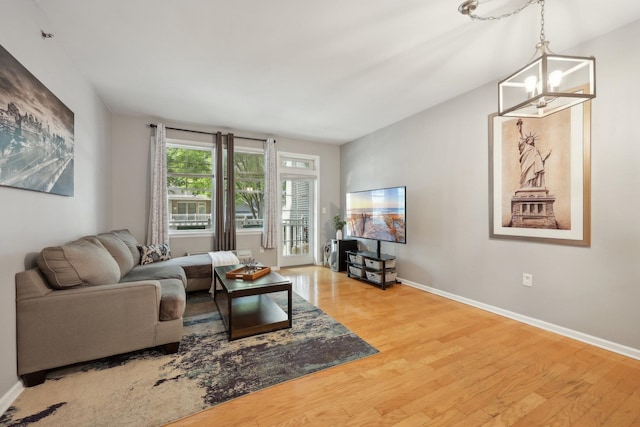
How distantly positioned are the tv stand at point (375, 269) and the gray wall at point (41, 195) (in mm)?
3493

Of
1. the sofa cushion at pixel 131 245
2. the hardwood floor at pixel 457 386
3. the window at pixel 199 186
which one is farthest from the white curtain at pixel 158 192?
the hardwood floor at pixel 457 386

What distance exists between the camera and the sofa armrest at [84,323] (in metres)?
1.66

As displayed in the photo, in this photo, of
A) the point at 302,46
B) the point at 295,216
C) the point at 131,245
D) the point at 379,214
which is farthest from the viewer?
the point at 295,216

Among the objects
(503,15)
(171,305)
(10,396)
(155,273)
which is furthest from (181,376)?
(503,15)

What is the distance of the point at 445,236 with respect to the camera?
11.4 feet

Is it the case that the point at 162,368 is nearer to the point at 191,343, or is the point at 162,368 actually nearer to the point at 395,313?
the point at 191,343

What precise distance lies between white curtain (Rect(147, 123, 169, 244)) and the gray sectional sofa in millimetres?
1898

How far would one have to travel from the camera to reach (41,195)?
1.95 metres

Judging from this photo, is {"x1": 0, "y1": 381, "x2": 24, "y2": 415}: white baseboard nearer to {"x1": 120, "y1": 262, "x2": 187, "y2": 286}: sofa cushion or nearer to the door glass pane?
{"x1": 120, "y1": 262, "x2": 187, "y2": 286}: sofa cushion

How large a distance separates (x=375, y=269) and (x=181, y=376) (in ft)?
9.11

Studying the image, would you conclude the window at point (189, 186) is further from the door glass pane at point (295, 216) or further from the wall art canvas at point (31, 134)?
the wall art canvas at point (31, 134)

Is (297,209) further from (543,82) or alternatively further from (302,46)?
(543,82)

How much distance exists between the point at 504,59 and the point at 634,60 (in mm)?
871

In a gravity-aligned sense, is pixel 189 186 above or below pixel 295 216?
above
